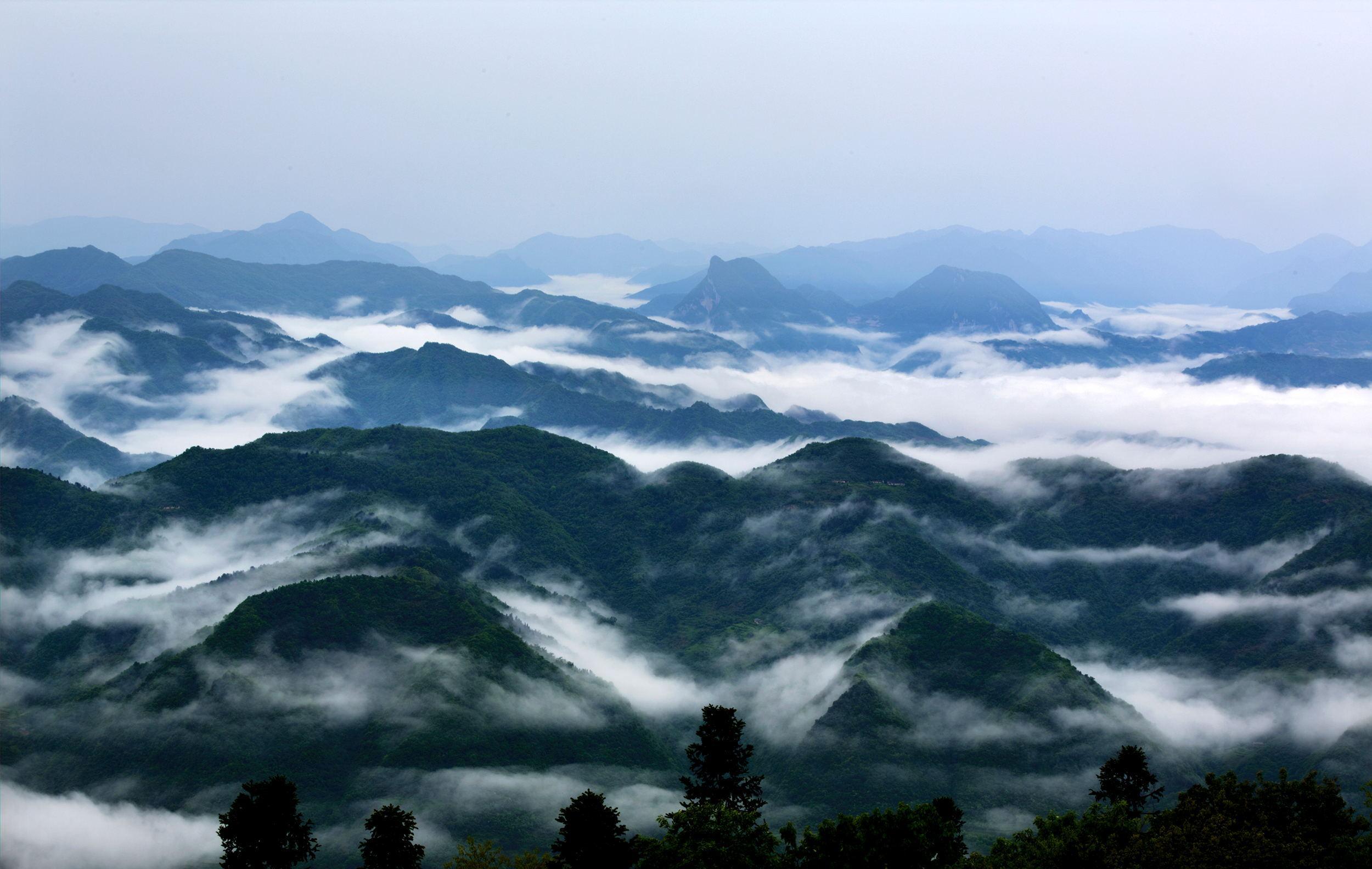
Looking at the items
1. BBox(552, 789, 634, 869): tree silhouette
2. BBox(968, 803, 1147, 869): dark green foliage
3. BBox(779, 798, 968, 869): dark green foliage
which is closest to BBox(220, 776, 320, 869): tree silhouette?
BBox(552, 789, 634, 869): tree silhouette

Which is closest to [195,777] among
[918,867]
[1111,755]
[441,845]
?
[441,845]

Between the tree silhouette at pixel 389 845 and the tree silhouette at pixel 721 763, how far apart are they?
2670 cm

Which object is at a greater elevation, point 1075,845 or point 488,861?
point 488,861

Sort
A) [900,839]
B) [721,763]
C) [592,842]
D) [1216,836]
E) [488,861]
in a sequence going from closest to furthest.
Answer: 1. [1216,836]
2. [488,861]
3. [592,842]
4. [900,839]
5. [721,763]

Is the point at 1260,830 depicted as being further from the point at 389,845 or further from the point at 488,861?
the point at 389,845

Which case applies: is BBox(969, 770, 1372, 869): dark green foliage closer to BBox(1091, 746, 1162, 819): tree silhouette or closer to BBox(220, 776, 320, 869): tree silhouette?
BBox(1091, 746, 1162, 819): tree silhouette

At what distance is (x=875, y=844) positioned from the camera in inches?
3895

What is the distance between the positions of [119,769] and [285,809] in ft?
392

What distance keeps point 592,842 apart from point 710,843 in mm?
10534

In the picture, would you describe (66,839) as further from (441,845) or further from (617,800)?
(617,800)

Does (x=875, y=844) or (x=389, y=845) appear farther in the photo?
(x=875, y=844)

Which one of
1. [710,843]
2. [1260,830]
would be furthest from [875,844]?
[1260,830]

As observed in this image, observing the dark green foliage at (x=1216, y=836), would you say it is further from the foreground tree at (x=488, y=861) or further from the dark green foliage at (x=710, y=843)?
the foreground tree at (x=488, y=861)

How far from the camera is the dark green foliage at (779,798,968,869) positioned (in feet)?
320
